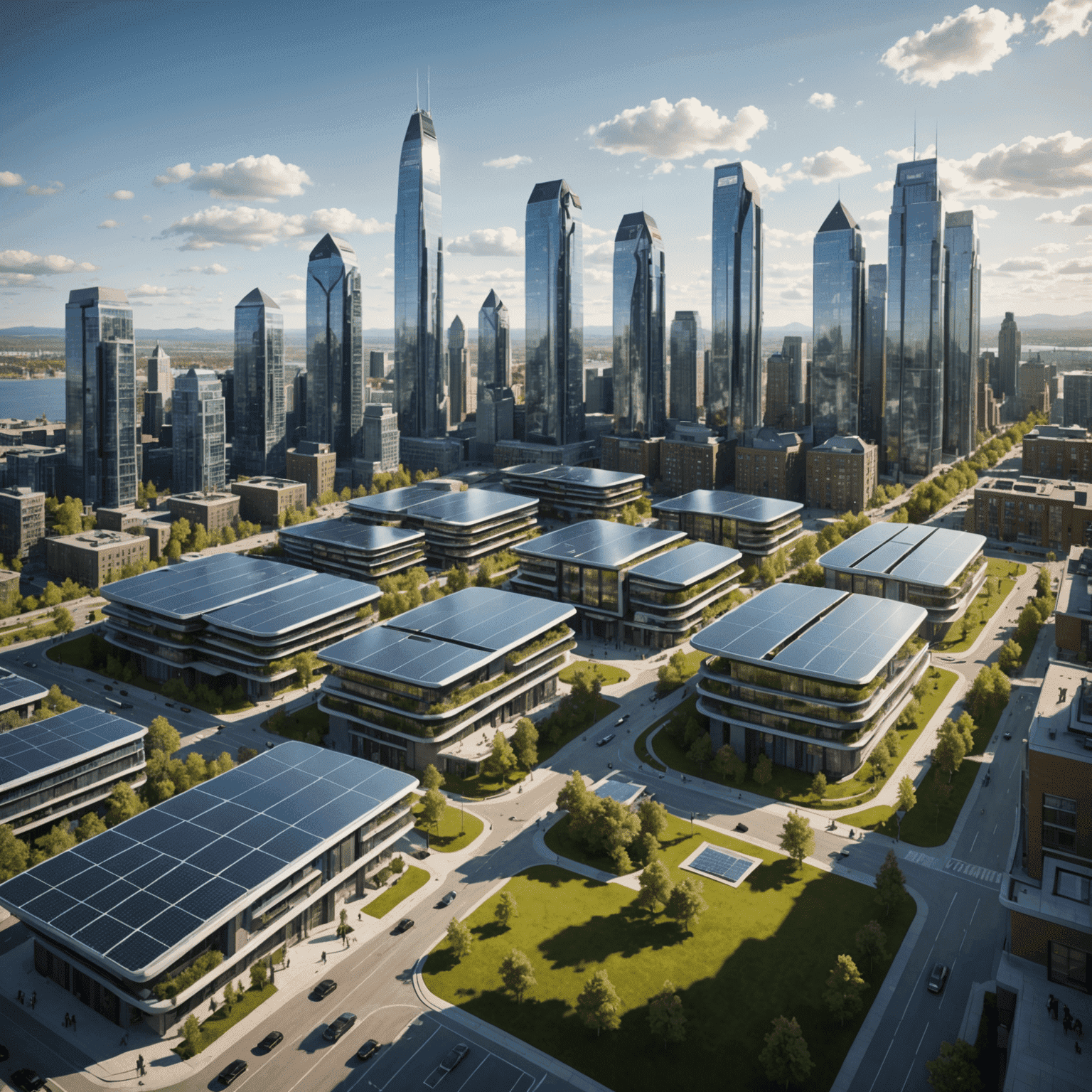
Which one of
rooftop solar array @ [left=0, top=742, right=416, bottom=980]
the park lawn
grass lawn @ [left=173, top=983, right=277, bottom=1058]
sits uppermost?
the park lawn

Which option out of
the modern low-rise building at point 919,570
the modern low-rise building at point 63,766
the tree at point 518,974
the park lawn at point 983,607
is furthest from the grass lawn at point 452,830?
the park lawn at point 983,607

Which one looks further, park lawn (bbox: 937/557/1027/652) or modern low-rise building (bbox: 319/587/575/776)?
park lawn (bbox: 937/557/1027/652)

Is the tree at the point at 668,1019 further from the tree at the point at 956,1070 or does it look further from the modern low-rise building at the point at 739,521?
the modern low-rise building at the point at 739,521

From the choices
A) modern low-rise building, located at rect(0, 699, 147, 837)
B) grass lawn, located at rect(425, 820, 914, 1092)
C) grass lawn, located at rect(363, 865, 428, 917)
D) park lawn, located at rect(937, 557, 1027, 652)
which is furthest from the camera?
park lawn, located at rect(937, 557, 1027, 652)

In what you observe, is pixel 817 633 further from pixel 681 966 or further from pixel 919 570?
pixel 681 966

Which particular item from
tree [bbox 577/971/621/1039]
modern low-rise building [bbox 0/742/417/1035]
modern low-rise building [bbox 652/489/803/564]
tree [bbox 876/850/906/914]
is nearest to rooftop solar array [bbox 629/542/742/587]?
modern low-rise building [bbox 652/489/803/564]

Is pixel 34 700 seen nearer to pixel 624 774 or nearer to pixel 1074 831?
pixel 624 774

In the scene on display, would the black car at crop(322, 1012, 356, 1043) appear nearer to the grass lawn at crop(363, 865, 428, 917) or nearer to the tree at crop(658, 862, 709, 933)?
the grass lawn at crop(363, 865, 428, 917)
